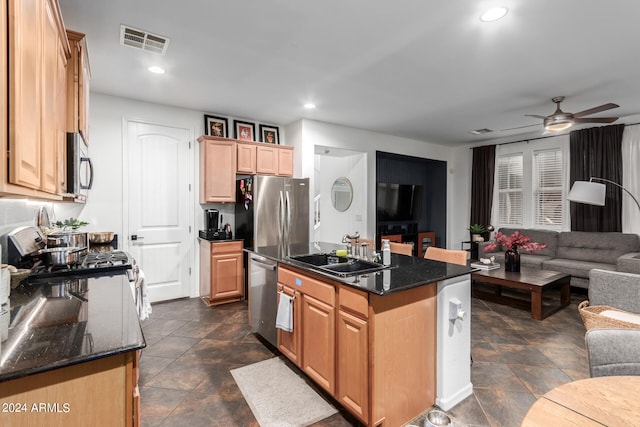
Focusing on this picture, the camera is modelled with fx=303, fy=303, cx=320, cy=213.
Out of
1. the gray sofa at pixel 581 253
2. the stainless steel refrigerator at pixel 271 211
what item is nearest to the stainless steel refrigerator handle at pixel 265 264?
the stainless steel refrigerator at pixel 271 211

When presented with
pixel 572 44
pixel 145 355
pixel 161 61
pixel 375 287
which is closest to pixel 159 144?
pixel 161 61

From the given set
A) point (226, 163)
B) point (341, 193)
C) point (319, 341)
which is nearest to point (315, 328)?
A: point (319, 341)

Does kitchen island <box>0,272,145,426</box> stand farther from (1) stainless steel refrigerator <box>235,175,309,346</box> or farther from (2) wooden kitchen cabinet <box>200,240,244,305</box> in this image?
(2) wooden kitchen cabinet <box>200,240,244,305</box>

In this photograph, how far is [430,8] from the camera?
6.97 ft

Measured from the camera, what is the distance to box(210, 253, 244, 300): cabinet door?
4.08m

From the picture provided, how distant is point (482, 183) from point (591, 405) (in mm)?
6207

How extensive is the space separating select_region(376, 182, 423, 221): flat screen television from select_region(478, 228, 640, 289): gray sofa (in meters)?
1.64

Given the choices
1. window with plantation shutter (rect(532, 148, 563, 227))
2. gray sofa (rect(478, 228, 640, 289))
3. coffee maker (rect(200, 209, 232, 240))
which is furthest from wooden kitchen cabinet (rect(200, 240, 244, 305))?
window with plantation shutter (rect(532, 148, 563, 227))

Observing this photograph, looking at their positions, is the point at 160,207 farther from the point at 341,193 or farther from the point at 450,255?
the point at 450,255

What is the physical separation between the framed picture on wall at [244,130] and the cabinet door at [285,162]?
54cm

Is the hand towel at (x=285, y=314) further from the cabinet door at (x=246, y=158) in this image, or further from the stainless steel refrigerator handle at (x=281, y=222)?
the cabinet door at (x=246, y=158)

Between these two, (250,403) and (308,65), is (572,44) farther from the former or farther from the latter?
(250,403)

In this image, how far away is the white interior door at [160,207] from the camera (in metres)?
4.01

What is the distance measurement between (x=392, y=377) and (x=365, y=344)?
273 mm
